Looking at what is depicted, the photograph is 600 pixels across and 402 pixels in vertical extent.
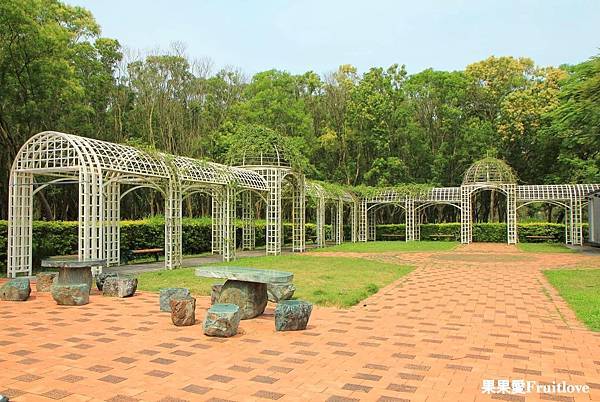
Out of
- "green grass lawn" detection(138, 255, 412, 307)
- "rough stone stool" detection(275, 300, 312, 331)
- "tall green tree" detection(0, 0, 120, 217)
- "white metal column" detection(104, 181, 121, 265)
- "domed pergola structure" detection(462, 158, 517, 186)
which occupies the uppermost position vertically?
"tall green tree" detection(0, 0, 120, 217)

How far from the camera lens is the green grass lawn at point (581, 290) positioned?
732 centimetres

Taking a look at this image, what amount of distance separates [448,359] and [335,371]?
1279 millimetres

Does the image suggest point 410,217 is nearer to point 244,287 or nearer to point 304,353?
point 244,287

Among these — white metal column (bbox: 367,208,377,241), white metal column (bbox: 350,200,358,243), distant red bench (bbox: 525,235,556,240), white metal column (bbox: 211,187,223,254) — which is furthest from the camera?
white metal column (bbox: 367,208,377,241)

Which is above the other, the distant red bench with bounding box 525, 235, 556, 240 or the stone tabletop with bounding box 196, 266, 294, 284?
the stone tabletop with bounding box 196, 266, 294, 284

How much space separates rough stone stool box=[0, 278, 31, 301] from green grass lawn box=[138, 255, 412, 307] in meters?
2.26

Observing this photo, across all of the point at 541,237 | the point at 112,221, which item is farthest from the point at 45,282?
the point at 541,237

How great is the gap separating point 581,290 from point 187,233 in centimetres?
1379

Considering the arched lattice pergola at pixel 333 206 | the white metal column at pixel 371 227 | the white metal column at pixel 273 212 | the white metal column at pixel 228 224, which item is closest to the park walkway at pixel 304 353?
the white metal column at pixel 228 224

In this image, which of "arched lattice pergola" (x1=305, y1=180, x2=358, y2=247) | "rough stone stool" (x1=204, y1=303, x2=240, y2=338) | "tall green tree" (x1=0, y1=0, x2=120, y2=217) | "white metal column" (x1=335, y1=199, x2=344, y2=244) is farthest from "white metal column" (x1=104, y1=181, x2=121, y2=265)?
"white metal column" (x1=335, y1=199, x2=344, y2=244)

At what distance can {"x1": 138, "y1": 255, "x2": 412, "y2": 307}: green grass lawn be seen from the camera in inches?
360

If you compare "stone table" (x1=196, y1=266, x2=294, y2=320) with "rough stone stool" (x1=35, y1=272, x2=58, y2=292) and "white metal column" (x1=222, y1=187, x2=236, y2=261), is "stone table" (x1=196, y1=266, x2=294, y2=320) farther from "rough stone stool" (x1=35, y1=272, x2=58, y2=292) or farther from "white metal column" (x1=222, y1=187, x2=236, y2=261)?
"white metal column" (x1=222, y1=187, x2=236, y2=261)

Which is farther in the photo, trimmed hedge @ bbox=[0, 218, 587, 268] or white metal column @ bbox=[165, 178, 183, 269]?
trimmed hedge @ bbox=[0, 218, 587, 268]

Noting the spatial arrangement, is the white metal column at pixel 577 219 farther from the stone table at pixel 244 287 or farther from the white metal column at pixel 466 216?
the stone table at pixel 244 287
